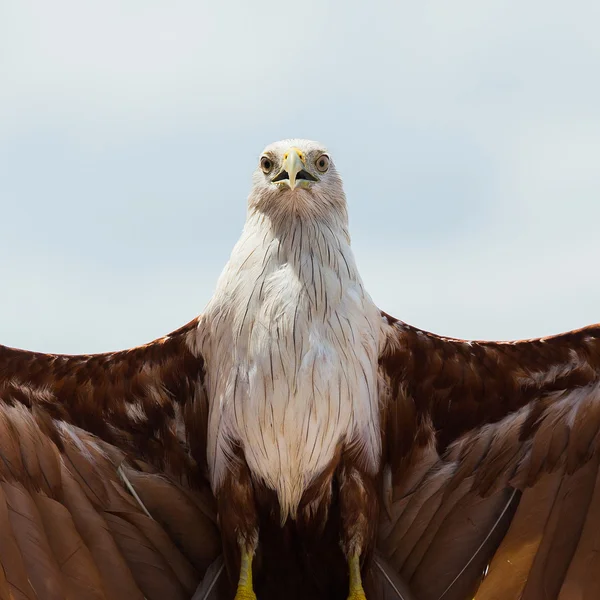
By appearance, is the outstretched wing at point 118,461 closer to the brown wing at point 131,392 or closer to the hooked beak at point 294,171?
the brown wing at point 131,392

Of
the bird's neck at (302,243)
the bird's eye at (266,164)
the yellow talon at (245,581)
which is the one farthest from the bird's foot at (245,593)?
the bird's eye at (266,164)

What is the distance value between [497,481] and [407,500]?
0.72 m

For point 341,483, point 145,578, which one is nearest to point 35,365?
point 145,578

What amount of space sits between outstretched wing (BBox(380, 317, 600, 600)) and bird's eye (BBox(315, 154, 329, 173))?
52.9 inches

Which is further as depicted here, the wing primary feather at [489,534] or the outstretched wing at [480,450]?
the wing primary feather at [489,534]

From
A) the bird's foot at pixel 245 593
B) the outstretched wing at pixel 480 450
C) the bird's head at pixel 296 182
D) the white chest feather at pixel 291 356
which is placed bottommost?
the bird's foot at pixel 245 593

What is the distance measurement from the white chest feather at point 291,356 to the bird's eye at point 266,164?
1.28 feet

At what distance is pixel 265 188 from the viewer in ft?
26.0

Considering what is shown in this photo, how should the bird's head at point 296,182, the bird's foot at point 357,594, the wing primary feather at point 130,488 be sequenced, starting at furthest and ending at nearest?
1. the wing primary feather at point 130,488
2. the bird's head at point 296,182
3. the bird's foot at point 357,594

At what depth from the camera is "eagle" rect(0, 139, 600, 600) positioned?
24.5 feet

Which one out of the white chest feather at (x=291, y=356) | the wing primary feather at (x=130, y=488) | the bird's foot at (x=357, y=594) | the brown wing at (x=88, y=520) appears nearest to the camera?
the brown wing at (x=88, y=520)

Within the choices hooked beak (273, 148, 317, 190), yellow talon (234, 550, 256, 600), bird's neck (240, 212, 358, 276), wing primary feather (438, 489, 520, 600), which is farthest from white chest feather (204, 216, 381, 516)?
wing primary feather (438, 489, 520, 600)

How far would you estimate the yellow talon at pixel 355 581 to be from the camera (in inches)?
299

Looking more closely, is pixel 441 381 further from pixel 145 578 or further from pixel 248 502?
pixel 145 578
